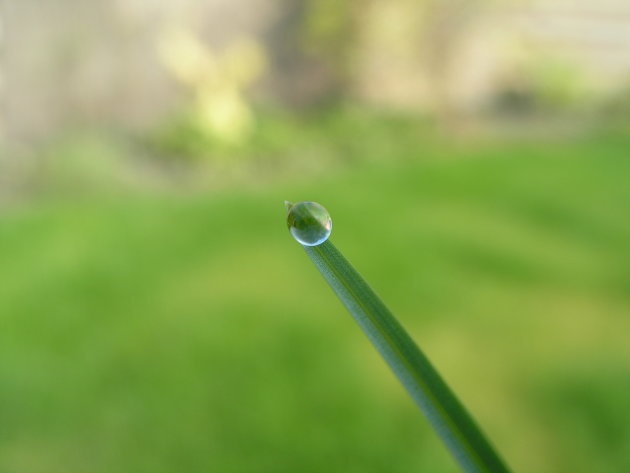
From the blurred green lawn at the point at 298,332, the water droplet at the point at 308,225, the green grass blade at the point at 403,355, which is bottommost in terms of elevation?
the green grass blade at the point at 403,355

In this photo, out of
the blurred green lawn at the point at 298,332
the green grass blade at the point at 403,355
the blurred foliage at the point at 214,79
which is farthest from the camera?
the blurred foliage at the point at 214,79

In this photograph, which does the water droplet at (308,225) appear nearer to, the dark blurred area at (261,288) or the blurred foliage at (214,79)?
the dark blurred area at (261,288)

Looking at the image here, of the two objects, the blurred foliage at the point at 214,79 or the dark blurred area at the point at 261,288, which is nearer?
the dark blurred area at the point at 261,288

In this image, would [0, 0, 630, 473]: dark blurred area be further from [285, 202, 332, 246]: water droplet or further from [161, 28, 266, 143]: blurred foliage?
[285, 202, 332, 246]: water droplet

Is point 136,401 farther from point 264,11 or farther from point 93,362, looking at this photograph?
point 264,11

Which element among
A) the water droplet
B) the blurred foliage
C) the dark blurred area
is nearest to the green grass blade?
the water droplet

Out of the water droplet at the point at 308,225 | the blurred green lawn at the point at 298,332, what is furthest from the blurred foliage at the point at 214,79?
the water droplet at the point at 308,225
